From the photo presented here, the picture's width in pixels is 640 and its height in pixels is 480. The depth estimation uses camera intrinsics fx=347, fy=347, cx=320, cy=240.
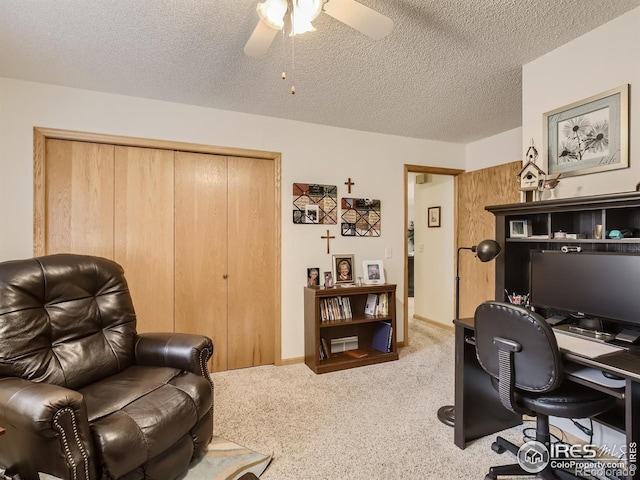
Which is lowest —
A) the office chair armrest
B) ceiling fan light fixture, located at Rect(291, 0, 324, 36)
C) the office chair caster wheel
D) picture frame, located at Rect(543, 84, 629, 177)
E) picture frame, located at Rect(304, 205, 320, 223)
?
the office chair caster wheel

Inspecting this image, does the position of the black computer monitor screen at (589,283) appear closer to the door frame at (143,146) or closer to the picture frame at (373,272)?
the picture frame at (373,272)

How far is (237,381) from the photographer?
3.01 metres

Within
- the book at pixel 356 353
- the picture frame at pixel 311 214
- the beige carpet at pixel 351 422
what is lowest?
the beige carpet at pixel 351 422

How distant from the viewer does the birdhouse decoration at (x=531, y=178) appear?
215 centimetres

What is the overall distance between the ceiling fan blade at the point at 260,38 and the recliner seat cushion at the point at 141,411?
170cm

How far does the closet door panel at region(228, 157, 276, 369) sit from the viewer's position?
3.28 metres

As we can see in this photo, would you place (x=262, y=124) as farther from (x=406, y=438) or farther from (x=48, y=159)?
(x=406, y=438)

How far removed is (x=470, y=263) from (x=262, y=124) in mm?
2763

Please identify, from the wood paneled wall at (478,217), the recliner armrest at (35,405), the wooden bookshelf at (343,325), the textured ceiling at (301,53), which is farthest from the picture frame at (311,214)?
the recliner armrest at (35,405)

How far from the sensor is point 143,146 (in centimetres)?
292

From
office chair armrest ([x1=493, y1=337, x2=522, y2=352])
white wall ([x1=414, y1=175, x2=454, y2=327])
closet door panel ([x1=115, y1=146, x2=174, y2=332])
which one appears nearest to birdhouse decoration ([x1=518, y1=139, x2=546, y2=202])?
office chair armrest ([x1=493, y1=337, x2=522, y2=352])

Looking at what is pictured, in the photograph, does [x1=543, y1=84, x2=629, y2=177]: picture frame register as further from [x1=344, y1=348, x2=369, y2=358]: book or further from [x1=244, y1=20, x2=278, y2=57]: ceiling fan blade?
[x1=344, y1=348, x2=369, y2=358]: book

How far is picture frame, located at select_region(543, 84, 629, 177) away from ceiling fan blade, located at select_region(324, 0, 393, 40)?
52.8 inches

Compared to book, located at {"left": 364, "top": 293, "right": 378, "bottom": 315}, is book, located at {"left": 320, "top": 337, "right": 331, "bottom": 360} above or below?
below
